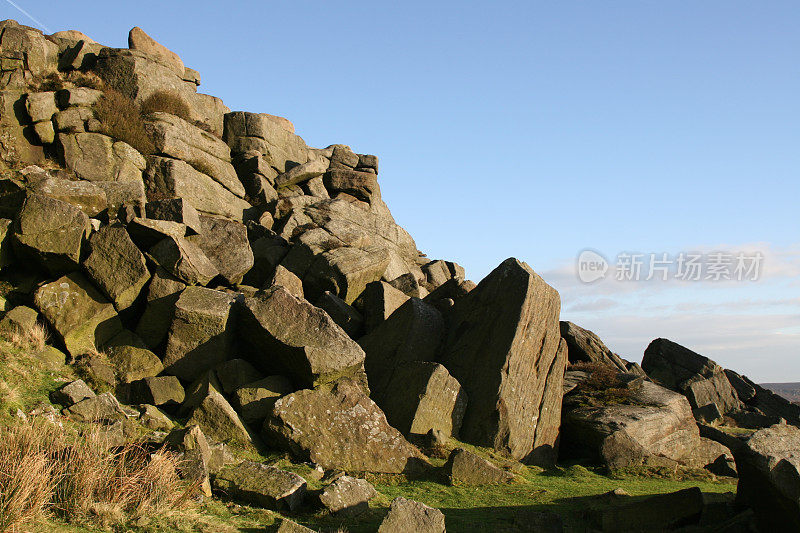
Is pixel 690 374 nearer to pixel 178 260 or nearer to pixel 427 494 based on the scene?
pixel 427 494

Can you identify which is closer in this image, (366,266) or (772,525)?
(772,525)

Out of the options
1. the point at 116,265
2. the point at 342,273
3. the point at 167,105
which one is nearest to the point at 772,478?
the point at 342,273

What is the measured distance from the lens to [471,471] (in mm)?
14398

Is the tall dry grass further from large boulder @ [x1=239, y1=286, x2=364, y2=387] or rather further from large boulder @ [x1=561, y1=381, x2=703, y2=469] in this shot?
large boulder @ [x1=561, y1=381, x2=703, y2=469]

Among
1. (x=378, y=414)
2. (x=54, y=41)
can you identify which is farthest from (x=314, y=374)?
(x=54, y=41)

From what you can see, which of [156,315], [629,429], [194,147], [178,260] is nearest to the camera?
[156,315]

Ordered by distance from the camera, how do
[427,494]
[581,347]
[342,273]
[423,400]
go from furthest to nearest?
1. [581,347]
2. [342,273]
3. [423,400]
4. [427,494]

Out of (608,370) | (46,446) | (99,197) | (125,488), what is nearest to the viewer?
(125,488)

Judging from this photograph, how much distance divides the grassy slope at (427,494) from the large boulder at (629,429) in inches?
37.3

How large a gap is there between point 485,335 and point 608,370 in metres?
5.38

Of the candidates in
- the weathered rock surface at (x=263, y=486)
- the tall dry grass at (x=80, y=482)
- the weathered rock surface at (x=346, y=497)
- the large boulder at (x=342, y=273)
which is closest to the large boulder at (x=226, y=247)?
the large boulder at (x=342, y=273)

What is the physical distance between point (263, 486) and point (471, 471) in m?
5.29

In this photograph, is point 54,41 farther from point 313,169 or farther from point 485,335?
point 485,335

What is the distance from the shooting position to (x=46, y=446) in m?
10.5
